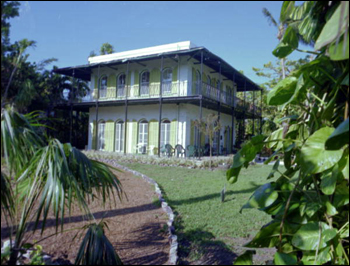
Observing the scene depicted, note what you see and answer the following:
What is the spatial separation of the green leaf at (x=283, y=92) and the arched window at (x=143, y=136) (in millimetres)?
17751

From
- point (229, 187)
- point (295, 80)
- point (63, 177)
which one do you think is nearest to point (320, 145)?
point (295, 80)

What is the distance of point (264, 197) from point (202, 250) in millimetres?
3271

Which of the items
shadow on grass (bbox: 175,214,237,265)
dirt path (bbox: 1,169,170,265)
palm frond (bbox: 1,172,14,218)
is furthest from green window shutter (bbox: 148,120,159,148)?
palm frond (bbox: 1,172,14,218)

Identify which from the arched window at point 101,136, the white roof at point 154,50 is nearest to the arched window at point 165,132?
the white roof at point 154,50

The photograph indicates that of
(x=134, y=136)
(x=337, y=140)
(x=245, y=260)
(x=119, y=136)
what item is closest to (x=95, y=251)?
(x=245, y=260)

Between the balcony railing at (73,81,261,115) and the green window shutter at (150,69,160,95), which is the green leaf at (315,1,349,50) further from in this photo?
the green window shutter at (150,69,160,95)

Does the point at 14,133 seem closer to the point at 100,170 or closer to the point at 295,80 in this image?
the point at 100,170

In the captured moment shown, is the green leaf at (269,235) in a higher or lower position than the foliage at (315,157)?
lower

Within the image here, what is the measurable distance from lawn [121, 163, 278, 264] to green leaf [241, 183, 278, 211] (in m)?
2.95

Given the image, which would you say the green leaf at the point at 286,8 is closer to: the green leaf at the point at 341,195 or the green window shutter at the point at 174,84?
the green leaf at the point at 341,195

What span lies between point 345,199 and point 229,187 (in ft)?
25.8

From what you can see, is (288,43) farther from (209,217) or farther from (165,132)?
(165,132)

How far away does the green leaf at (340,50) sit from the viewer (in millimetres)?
638

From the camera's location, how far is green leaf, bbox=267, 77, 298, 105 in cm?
96
